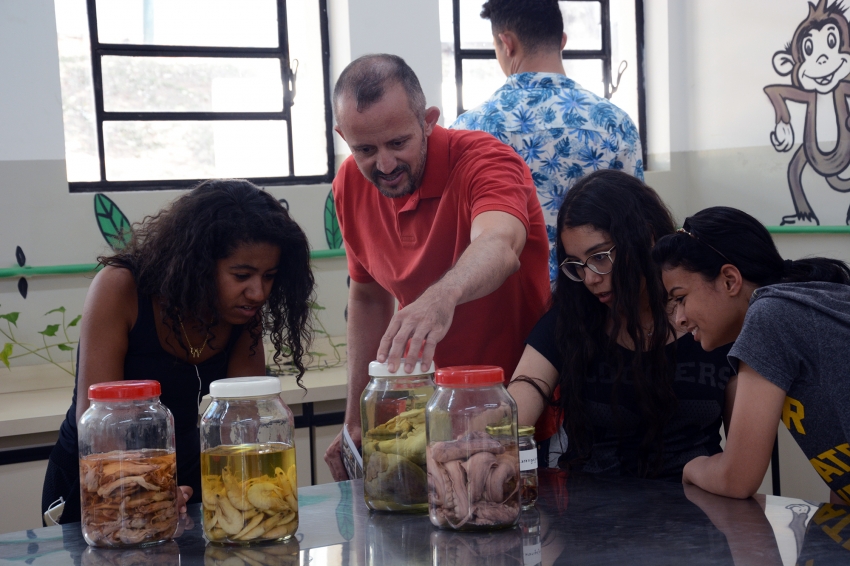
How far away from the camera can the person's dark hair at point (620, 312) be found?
1429mm

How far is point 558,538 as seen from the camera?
0.91 m

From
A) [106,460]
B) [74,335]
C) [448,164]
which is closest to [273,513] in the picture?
[106,460]

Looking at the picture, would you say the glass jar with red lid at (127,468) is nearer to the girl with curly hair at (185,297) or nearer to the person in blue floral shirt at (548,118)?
the girl with curly hair at (185,297)

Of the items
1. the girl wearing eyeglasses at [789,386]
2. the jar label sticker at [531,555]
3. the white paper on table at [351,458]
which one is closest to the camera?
the jar label sticker at [531,555]

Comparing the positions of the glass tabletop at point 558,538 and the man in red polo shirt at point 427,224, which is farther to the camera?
the man in red polo shirt at point 427,224

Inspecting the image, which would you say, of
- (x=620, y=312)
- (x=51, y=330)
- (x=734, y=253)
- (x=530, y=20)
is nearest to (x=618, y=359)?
(x=620, y=312)

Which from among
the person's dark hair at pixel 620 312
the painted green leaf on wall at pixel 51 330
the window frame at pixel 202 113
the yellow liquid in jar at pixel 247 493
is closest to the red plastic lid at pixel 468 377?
the yellow liquid in jar at pixel 247 493

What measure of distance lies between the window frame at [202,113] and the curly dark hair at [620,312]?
5.86 ft

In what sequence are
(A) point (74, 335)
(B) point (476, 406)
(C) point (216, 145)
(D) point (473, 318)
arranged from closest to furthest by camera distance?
(B) point (476, 406)
(D) point (473, 318)
(A) point (74, 335)
(C) point (216, 145)

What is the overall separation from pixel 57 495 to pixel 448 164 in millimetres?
918

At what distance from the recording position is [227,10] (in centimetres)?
314

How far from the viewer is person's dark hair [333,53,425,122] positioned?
1.40 meters

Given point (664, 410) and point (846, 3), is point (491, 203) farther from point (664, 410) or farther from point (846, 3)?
point (846, 3)

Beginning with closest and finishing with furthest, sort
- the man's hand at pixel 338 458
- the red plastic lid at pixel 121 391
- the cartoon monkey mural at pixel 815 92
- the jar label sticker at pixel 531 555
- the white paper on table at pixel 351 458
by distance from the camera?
the jar label sticker at pixel 531 555
the red plastic lid at pixel 121 391
the white paper on table at pixel 351 458
the man's hand at pixel 338 458
the cartoon monkey mural at pixel 815 92
